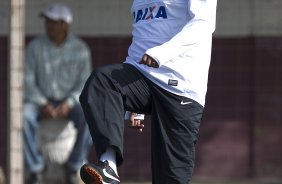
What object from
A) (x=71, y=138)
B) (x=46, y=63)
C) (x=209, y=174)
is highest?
(x=46, y=63)

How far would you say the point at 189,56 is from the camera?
6844mm

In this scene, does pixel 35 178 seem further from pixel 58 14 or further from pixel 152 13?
pixel 152 13

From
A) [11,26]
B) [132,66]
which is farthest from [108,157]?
[11,26]

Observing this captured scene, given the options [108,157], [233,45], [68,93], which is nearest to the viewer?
[108,157]

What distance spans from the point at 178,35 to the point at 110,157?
32.9 inches

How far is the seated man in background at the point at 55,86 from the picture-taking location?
1055 cm

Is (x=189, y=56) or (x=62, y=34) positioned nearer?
(x=189, y=56)

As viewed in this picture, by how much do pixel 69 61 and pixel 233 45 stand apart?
2671 millimetres

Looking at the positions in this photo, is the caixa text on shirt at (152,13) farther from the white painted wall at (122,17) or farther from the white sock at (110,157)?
the white painted wall at (122,17)

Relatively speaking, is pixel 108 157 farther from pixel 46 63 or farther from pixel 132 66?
pixel 46 63

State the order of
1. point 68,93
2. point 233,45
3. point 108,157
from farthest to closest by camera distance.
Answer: point 233,45 < point 68,93 < point 108,157

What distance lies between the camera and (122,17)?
505 inches

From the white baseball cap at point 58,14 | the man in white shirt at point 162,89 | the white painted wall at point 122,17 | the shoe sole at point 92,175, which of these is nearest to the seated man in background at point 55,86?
the white baseball cap at point 58,14

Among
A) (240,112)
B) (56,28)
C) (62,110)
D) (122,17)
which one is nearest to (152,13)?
(62,110)
